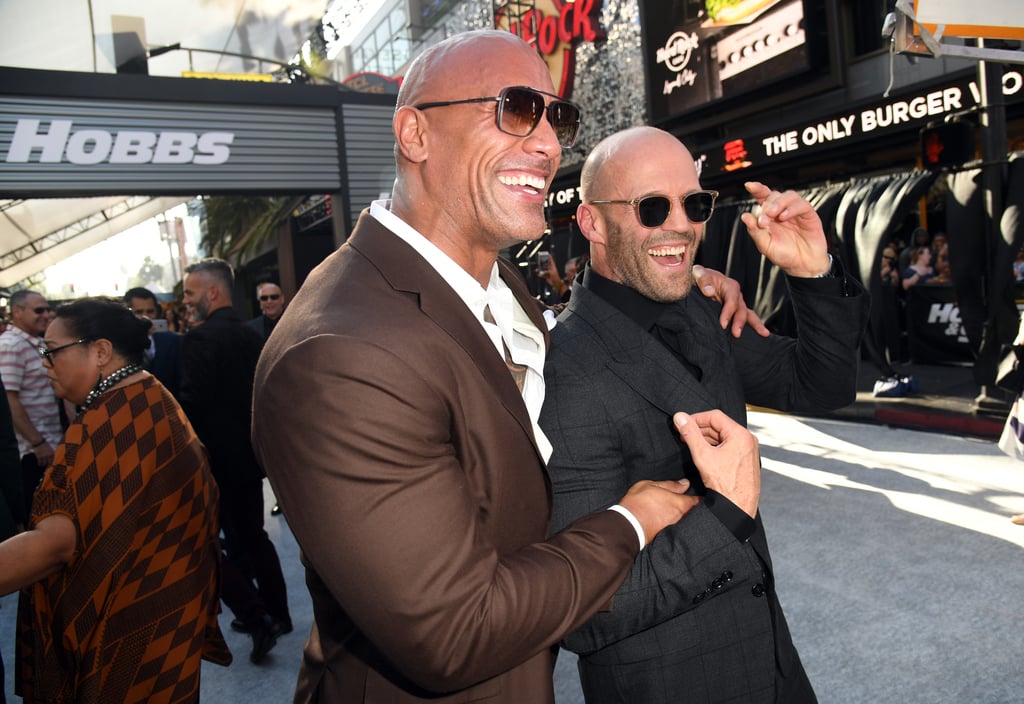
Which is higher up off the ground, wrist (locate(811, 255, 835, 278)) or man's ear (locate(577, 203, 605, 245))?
man's ear (locate(577, 203, 605, 245))

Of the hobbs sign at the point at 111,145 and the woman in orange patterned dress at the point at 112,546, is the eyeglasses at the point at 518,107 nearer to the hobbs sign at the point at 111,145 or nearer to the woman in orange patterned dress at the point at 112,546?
the woman in orange patterned dress at the point at 112,546

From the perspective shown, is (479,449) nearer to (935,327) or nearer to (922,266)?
(935,327)

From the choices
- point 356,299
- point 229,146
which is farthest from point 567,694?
point 229,146

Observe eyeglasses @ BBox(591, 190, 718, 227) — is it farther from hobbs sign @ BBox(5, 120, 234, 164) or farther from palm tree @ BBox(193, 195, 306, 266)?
palm tree @ BBox(193, 195, 306, 266)

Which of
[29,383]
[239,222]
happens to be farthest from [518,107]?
[239,222]

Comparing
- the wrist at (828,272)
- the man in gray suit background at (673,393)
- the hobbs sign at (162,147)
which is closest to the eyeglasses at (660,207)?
the man in gray suit background at (673,393)

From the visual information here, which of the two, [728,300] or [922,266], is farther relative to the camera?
[922,266]

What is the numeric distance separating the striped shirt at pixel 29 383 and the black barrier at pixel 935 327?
10.6 meters

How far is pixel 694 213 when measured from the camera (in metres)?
1.87

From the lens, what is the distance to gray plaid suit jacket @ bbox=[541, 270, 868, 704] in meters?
1.39

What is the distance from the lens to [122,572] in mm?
2395

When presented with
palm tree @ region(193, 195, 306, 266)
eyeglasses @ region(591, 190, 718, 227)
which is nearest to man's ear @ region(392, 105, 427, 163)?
eyeglasses @ region(591, 190, 718, 227)

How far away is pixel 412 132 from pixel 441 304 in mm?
400

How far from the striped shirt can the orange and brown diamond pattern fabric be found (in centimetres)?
368
